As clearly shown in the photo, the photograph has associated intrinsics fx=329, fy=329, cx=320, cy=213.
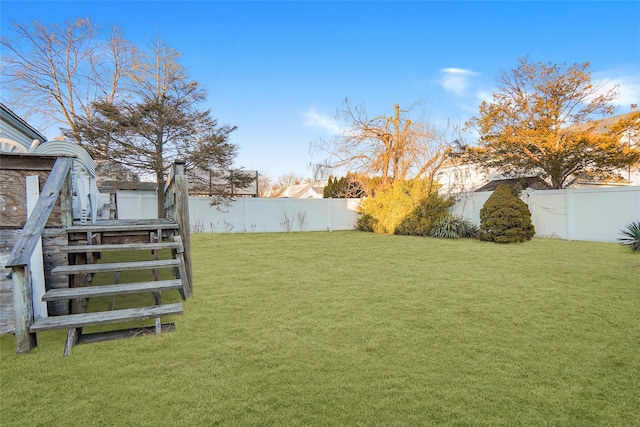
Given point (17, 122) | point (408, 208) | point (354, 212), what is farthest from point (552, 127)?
point (17, 122)

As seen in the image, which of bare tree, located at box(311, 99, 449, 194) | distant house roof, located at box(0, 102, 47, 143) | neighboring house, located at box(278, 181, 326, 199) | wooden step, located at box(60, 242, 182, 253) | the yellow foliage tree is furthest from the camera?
neighboring house, located at box(278, 181, 326, 199)

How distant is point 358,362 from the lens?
2.34 m

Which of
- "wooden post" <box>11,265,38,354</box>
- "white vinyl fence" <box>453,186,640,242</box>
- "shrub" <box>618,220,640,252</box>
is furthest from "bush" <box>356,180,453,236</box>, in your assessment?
"wooden post" <box>11,265,38,354</box>

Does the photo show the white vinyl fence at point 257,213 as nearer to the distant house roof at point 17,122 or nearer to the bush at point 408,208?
the bush at point 408,208

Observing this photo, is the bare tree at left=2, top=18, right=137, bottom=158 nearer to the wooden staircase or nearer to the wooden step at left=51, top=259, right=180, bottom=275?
the wooden staircase

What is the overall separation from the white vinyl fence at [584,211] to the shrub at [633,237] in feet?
0.75

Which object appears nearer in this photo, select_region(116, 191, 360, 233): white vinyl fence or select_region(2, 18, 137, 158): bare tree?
select_region(116, 191, 360, 233): white vinyl fence

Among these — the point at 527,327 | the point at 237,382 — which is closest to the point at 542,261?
the point at 527,327

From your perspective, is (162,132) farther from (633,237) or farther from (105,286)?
(633,237)

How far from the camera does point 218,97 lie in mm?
14891

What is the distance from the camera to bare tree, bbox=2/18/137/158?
14.7 metres

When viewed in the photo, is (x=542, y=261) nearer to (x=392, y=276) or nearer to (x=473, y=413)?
(x=392, y=276)

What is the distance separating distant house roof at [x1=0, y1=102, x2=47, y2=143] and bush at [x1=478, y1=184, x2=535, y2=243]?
11316mm

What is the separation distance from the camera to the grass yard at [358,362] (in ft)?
5.80
